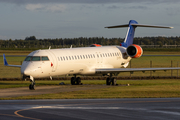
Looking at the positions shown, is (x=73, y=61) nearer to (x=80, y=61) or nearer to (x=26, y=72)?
(x=80, y=61)

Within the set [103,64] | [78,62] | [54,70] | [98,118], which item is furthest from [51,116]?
[103,64]

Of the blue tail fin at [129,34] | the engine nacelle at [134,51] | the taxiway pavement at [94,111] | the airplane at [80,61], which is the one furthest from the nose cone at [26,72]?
the blue tail fin at [129,34]

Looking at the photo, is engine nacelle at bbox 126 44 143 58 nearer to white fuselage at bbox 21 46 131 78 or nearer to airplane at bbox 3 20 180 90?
airplane at bbox 3 20 180 90

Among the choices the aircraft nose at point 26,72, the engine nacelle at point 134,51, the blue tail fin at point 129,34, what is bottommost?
the aircraft nose at point 26,72

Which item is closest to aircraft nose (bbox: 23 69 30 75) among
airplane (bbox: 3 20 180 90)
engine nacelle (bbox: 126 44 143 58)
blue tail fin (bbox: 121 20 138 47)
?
airplane (bbox: 3 20 180 90)

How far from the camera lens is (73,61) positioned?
29609 millimetres

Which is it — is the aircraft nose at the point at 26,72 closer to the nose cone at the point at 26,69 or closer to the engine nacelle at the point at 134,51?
the nose cone at the point at 26,69

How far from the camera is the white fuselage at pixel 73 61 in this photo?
26.2 m

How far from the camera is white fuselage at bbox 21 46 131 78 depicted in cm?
2616

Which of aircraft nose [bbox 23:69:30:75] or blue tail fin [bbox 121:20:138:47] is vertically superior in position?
blue tail fin [bbox 121:20:138:47]

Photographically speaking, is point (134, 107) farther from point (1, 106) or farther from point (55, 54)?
point (55, 54)

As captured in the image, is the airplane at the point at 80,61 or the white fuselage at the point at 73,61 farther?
the airplane at the point at 80,61

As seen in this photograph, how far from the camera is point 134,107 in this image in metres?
16.5

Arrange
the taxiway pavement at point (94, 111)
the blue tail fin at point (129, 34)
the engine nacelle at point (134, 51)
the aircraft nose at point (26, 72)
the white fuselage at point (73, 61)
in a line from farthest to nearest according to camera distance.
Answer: the blue tail fin at point (129, 34) → the engine nacelle at point (134, 51) → the white fuselage at point (73, 61) → the aircraft nose at point (26, 72) → the taxiway pavement at point (94, 111)
